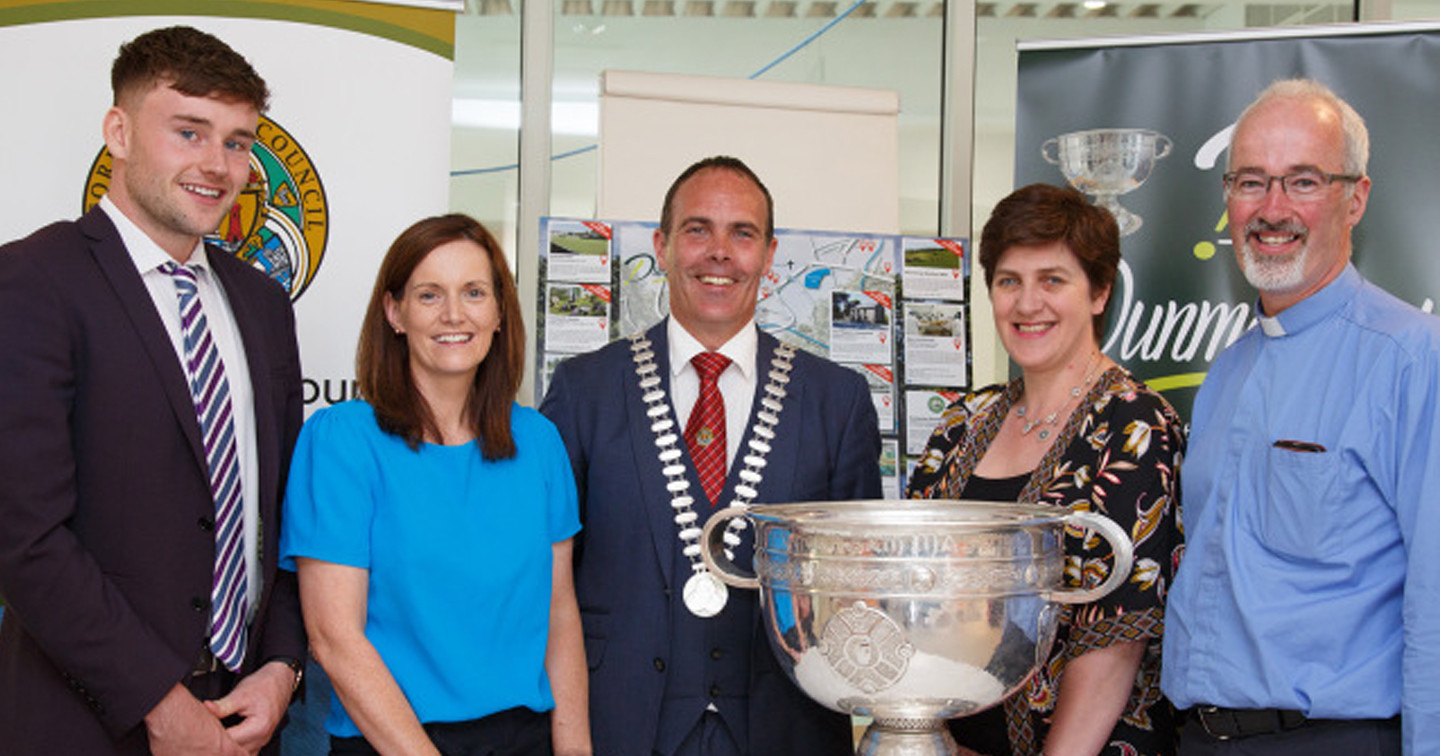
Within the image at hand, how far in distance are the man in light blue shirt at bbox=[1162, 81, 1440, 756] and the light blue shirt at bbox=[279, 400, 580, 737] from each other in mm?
1110

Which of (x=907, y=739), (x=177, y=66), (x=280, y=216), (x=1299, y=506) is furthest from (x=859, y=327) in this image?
(x=907, y=739)

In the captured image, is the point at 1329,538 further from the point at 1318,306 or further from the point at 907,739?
the point at 907,739

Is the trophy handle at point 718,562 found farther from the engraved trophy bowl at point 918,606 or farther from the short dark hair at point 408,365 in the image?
the short dark hair at point 408,365

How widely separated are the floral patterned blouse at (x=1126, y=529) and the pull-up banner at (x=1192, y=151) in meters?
1.38

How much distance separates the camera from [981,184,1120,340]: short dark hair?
2.47m

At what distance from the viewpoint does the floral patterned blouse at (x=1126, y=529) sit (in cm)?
223

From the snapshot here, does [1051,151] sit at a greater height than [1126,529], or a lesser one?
greater

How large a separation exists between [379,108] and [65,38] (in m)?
0.76

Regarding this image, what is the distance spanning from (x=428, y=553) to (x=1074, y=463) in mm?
1121

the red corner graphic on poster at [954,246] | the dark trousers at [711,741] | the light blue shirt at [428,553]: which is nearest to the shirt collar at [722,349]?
the light blue shirt at [428,553]

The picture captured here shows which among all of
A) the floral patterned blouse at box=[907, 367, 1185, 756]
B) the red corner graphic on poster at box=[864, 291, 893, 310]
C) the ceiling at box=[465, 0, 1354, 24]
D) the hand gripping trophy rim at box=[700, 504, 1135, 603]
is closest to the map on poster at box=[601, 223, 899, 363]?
the red corner graphic on poster at box=[864, 291, 893, 310]

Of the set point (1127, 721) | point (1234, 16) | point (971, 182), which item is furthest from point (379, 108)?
point (1234, 16)

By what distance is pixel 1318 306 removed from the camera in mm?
2219

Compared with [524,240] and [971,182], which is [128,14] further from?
[971,182]
